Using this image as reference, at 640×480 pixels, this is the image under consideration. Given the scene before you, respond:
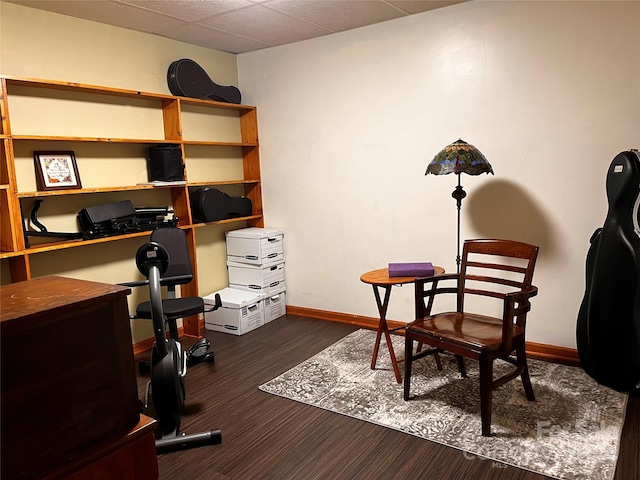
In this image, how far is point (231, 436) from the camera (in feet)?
8.27

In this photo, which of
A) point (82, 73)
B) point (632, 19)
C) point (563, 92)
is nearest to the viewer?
point (632, 19)

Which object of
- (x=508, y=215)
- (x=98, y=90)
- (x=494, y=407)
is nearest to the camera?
(x=494, y=407)

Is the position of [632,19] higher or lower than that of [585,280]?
higher

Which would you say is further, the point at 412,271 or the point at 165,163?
the point at 165,163

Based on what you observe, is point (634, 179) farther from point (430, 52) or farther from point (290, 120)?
point (290, 120)

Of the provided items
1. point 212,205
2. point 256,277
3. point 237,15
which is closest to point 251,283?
point 256,277

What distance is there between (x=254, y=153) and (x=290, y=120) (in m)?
0.54

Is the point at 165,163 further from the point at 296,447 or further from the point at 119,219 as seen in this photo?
the point at 296,447

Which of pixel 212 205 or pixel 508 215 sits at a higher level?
pixel 212 205

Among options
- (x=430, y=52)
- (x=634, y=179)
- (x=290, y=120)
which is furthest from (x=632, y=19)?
(x=290, y=120)

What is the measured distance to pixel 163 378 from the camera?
7.66 ft

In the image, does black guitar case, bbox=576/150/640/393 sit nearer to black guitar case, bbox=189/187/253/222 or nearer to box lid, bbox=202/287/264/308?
box lid, bbox=202/287/264/308

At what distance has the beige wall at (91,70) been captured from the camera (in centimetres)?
302

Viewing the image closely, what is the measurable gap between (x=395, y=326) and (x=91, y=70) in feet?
10.2
